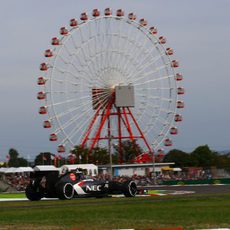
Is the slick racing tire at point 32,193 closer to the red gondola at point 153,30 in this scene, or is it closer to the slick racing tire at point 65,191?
the slick racing tire at point 65,191

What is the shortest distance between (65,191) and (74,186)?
0.66 meters

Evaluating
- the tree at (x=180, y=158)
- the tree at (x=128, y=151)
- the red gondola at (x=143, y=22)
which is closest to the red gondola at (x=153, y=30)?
the red gondola at (x=143, y=22)

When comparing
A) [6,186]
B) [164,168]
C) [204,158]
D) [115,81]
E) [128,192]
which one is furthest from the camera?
[204,158]

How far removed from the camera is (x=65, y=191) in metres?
37.7

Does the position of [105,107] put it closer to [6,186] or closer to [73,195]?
[6,186]

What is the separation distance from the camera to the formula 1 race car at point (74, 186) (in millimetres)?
37938

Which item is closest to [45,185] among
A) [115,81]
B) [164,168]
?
[115,81]

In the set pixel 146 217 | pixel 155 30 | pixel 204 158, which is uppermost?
pixel 155 30

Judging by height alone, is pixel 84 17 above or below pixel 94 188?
above

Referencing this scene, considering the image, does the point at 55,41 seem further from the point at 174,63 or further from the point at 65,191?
the point at 65,191

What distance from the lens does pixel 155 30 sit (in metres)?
89.8

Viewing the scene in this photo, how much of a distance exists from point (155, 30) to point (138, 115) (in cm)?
1075

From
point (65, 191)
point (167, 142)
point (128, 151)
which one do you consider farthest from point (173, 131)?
point (65, 191)

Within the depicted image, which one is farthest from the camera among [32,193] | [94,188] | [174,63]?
[174,63]
